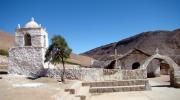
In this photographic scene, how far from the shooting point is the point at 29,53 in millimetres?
28188

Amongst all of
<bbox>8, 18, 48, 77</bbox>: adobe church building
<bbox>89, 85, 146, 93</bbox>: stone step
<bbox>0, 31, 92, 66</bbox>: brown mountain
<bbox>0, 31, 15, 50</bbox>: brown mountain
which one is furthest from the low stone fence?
<bbox>0, 31, 15, 50</bbox>: brown mountain

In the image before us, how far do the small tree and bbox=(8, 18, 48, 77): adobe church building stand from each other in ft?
2.86

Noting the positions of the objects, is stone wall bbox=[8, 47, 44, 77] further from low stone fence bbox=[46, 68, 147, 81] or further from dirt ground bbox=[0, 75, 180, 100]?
dirt ground bbox=[0, 75, 180, 100]

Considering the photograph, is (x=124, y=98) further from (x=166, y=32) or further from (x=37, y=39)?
(x=166, y=32)

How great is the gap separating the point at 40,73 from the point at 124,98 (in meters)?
13.5

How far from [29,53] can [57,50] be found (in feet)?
9.59

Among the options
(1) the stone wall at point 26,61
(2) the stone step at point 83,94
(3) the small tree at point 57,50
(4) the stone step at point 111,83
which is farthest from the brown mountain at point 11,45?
(2) the stone step at point 83,94

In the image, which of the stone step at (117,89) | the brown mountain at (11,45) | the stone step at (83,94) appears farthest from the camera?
the brown mountain at (11,45)

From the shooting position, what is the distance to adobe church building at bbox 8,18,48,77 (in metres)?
→ 27.9

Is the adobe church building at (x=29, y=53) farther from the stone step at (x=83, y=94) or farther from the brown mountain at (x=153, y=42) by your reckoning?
the brown mountain at (x=153, y=42)

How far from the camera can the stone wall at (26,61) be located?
2808 cm

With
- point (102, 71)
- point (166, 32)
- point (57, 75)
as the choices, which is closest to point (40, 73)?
point (57, 75)

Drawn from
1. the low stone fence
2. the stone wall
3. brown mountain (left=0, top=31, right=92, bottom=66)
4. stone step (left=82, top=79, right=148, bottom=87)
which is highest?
brown mountain (left=0, top=31, right=92, bottom=66)

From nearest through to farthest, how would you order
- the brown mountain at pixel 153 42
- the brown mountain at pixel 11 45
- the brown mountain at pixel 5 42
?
1. the brown mountain at pixel 11 45
2. the brown mountain at pixel 5 42
3. the brown mountain at pixel 153 42
